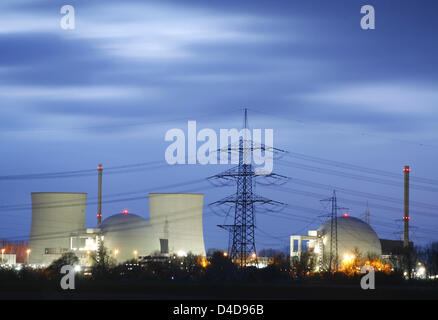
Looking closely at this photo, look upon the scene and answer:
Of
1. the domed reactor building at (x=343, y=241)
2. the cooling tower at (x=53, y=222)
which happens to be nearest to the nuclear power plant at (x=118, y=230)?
the cooling tower at (x=53, y=222)

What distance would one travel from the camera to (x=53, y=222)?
209ft

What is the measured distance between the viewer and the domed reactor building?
74.6 m

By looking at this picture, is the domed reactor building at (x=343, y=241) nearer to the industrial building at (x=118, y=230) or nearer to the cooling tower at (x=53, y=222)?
the industrial building at (x=118, y=230)

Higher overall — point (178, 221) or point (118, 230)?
point (178, 221)

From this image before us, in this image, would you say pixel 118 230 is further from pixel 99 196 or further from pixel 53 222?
pixel 53 222

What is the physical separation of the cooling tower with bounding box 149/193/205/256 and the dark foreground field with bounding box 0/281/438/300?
20.8m

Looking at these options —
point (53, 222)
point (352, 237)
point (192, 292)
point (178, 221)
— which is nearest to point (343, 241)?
point (352, 237)

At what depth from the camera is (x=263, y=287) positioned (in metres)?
41.0

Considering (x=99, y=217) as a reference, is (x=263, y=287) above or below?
below

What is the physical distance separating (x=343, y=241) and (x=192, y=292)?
3986 cm
